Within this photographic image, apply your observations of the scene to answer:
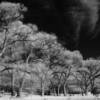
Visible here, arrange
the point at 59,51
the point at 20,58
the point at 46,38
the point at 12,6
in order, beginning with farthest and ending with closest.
Answer: the point at 59,51 < the point at 20,58 < the point at 46,38 < the point at 12,6

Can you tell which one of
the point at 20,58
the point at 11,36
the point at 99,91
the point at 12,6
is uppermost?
the point at 12,6

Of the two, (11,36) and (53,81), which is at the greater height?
(11,36)

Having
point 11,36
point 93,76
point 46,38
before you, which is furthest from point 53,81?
point 11,36

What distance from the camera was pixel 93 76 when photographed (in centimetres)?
4541

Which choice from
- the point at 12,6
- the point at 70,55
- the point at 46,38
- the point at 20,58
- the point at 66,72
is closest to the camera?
the point at 12,6

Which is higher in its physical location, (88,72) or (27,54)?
(27,54)

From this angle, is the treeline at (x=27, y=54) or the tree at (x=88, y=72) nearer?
the treeline at (x=27, y=54)

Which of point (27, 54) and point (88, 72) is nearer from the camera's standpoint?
point (27, 54)

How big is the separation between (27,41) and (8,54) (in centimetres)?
436

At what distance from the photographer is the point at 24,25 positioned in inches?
755

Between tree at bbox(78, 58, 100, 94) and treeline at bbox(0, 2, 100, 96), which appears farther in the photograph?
tree at bbox(78, 58, 100, 94)

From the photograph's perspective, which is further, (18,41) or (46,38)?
(46,38)

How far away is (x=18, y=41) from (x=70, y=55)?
17931 millimetres

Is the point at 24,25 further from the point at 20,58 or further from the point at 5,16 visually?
the point at 20,58
